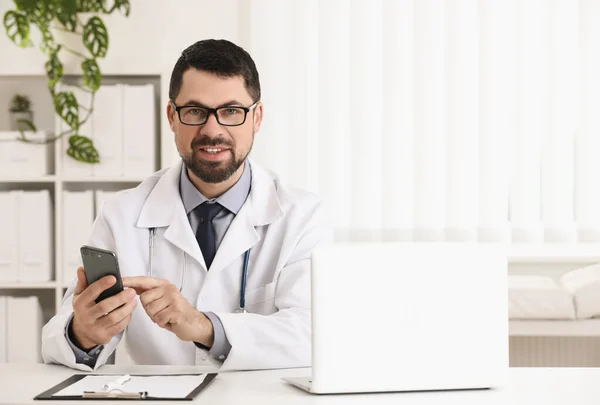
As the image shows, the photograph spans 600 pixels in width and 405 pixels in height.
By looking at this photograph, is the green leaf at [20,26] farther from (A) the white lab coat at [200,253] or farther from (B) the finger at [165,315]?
(B) the finger at [165,315]

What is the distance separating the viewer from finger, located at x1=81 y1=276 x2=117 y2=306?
1326mm

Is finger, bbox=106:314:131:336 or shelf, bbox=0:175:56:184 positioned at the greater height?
shelf, bbox=0:175:56:184

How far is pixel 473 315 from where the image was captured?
48.6 inches

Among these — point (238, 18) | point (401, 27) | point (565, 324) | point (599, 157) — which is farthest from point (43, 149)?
point (599, 157)

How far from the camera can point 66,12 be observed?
136 inches

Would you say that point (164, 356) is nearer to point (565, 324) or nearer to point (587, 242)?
point (565, 324)

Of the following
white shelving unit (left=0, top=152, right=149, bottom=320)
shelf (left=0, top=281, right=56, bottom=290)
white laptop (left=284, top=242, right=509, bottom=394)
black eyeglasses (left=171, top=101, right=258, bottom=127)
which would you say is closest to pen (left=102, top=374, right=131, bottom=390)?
white laptop (left=284, top=242, right=509, bottom=394)

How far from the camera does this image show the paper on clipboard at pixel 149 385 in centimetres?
121

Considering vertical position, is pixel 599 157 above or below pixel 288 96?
below

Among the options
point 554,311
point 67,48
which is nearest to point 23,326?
point 67,48

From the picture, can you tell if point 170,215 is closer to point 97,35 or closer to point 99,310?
point 99,310

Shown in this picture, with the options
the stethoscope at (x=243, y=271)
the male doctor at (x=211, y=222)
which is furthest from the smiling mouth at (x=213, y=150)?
the stethoscope at (x=243, y=271)

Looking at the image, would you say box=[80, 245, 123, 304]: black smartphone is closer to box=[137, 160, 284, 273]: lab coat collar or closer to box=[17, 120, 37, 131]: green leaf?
box=[137, 160, 284, 273]: lab coat collar

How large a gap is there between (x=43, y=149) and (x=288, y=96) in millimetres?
1157
